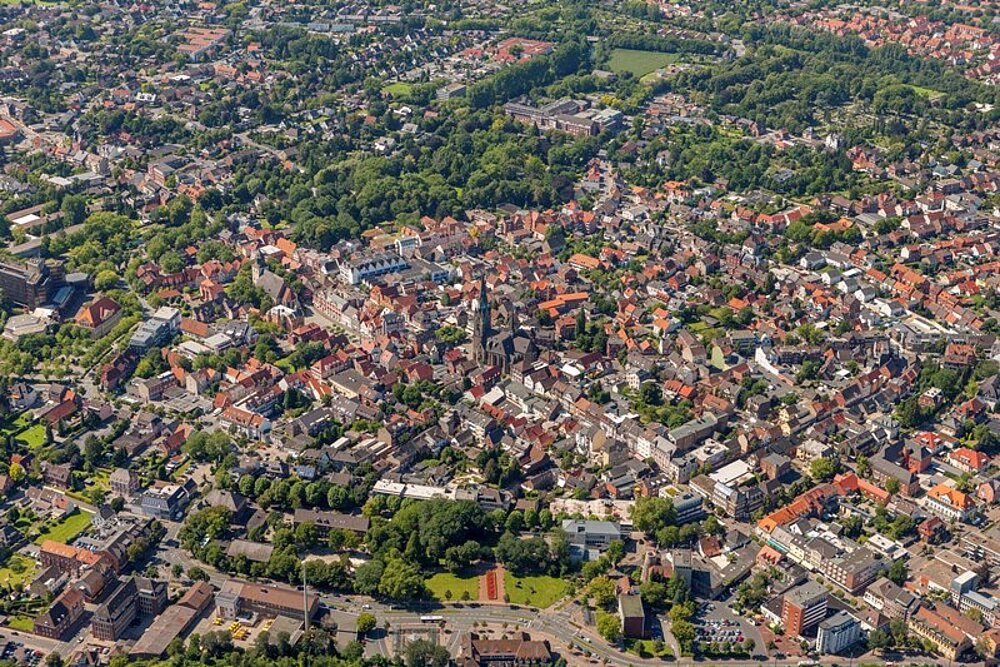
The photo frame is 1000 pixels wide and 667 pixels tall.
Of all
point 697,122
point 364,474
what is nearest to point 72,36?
point 697,122

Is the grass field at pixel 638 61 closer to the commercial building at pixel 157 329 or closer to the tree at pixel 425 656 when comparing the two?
the commercial building at pixel 157 329

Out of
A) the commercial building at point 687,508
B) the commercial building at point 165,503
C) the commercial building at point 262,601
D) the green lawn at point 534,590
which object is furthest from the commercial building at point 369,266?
the commercial building at point 262,601

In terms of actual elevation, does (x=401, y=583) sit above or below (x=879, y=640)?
above

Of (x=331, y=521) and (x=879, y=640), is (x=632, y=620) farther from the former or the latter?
(x=331, y=521)

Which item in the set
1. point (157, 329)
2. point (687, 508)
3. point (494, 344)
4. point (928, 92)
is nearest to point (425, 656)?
point (687, 508)

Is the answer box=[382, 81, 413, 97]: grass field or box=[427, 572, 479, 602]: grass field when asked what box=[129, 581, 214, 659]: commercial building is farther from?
box=[382, 81, 413, 97]: grass field

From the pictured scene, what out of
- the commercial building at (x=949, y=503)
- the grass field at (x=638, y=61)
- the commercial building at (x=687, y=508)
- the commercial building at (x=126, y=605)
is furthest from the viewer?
the grass field at (x=638, y=61)

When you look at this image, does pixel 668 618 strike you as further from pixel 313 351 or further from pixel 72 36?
pixel 72 36
